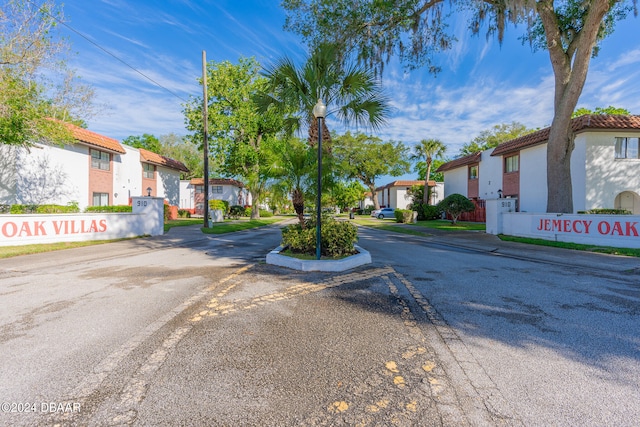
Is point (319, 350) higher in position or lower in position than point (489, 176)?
lower

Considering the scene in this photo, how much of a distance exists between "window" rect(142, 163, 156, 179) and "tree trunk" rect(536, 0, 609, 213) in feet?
100

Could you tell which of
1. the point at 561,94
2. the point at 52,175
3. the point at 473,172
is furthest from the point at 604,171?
the point at 52,175

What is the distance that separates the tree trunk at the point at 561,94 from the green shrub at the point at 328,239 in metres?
11.7

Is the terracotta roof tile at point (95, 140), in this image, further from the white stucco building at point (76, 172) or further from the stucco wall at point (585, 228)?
the stucco wall at point (585, 228)

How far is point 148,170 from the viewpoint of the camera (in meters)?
30.2

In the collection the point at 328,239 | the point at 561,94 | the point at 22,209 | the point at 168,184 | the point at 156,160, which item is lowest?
the point at 328,239

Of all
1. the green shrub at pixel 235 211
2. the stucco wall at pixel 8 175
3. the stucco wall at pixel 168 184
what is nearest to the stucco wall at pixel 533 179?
the green shrub at pixel 235 211

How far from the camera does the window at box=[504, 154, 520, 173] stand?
956 inches

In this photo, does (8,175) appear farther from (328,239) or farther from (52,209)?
(328,239)

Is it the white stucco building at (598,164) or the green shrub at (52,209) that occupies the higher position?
the white stucco building at (598,164)

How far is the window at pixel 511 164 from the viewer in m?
24.3

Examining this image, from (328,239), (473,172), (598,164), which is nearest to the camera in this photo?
(328,239)

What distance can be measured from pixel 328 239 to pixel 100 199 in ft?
75.3

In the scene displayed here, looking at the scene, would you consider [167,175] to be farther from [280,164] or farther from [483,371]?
[483,371]
